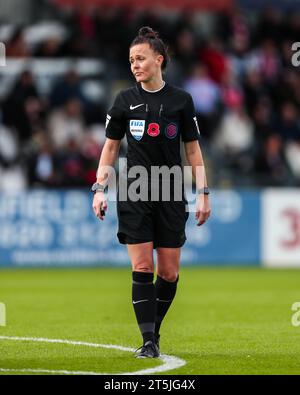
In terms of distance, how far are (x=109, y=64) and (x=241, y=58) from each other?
3050 mm

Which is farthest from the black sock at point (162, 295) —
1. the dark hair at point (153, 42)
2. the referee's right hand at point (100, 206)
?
the dark hair at point (153, 42)

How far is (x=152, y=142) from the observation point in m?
8.16

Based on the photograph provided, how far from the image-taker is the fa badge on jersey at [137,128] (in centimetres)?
816

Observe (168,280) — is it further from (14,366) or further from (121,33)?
(121,33)

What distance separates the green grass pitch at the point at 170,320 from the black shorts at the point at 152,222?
914 mm

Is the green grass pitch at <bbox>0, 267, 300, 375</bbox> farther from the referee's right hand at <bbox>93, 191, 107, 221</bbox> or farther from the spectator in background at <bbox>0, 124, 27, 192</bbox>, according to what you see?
the spectator in background at <bbox>0, 124, 27, 192</bbox>

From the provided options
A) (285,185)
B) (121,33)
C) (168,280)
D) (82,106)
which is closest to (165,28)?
(121,33)

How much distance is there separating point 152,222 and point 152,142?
2.05 feet

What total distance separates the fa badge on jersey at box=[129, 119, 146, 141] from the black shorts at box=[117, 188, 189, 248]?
20.4 inches

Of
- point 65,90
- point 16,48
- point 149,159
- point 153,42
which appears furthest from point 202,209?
point 16,48

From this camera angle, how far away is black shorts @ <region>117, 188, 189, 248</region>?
8.08m

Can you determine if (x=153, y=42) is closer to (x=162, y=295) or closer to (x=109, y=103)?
(x=162, y=295)

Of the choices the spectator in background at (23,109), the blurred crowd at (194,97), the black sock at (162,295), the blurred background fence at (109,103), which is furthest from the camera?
the spectator in background at (23,109)

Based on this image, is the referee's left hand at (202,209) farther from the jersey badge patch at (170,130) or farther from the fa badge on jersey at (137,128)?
the fa badge on jersey at (137,128)
